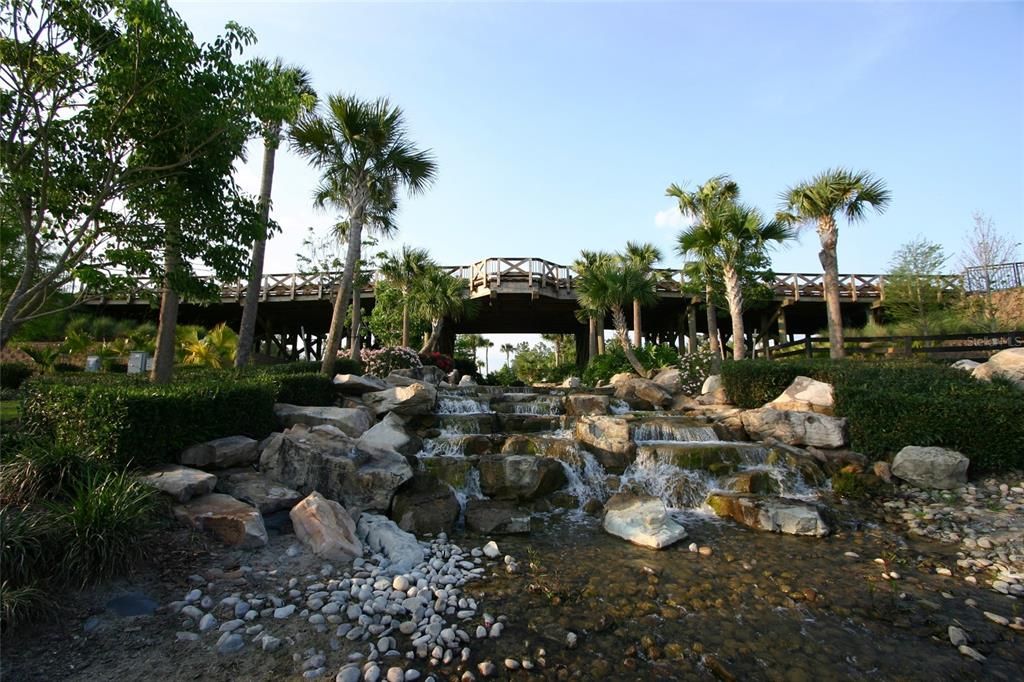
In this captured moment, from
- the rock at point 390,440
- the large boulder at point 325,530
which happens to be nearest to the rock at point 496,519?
the large boulder at point 325,530

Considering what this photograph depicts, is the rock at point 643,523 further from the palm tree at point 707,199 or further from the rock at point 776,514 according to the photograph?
the palm tree at point 707,199

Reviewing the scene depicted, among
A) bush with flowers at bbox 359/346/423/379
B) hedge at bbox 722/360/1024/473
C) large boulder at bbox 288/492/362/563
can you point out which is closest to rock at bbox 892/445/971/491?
hedge at bbox 722/360/1024/473

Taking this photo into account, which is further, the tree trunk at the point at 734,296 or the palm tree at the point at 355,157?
the tree trunk at the point at 734,296

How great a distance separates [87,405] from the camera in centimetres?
519

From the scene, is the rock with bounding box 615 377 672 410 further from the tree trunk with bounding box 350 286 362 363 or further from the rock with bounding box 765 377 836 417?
the tree trunk with bounding box 350 286 362 363

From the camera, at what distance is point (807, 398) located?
9.19 meters

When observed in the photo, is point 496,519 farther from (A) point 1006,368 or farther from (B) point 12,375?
(B) point 12,375

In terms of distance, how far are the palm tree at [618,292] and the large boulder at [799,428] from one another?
28.0 feet

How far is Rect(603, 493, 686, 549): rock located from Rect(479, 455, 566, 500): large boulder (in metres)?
1.08

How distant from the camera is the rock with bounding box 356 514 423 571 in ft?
15.3

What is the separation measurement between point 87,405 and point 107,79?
3432mm

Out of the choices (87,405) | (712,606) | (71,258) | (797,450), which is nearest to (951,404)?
(797,450)

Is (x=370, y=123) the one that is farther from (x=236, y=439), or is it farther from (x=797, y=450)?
(x=797, y=450)

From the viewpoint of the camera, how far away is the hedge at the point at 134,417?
504cm
